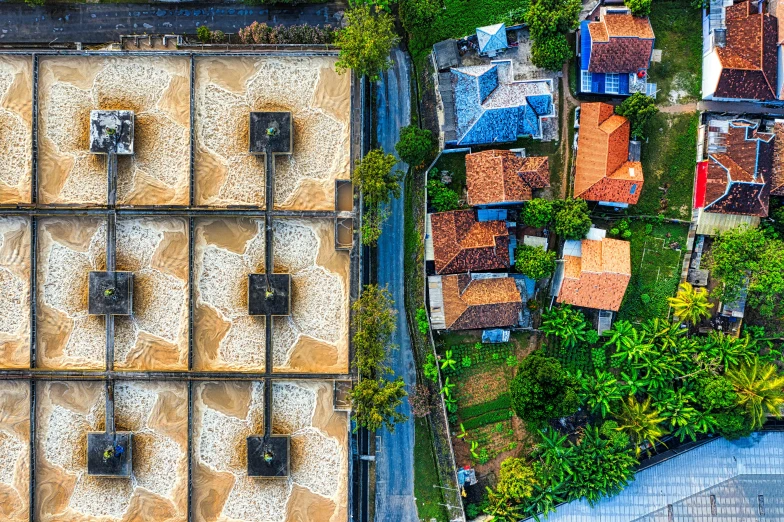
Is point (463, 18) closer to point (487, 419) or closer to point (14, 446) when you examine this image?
point (487, 419)

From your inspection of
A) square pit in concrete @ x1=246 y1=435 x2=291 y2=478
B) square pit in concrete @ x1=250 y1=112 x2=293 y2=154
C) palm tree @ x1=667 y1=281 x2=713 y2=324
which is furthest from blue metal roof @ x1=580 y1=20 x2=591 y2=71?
square pit in concrete @ x1=246 y1=435 x2=291 y2=478

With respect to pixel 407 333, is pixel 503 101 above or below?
above

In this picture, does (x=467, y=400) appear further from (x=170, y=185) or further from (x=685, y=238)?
(x=170, y=185)

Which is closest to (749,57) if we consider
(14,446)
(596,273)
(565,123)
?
(565,123)

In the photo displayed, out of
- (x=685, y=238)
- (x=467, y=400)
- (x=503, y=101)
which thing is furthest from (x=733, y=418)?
(x=503, y=101)

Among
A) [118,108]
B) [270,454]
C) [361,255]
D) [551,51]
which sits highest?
[551,51]

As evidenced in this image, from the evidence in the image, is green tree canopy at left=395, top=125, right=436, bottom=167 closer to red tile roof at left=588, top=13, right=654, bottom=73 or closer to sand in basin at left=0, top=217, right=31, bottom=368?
red tile roof at left=588, top=13, right=654, bottom=73

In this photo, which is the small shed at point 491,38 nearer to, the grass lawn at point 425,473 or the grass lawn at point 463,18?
the grass lawn at point 463,18
